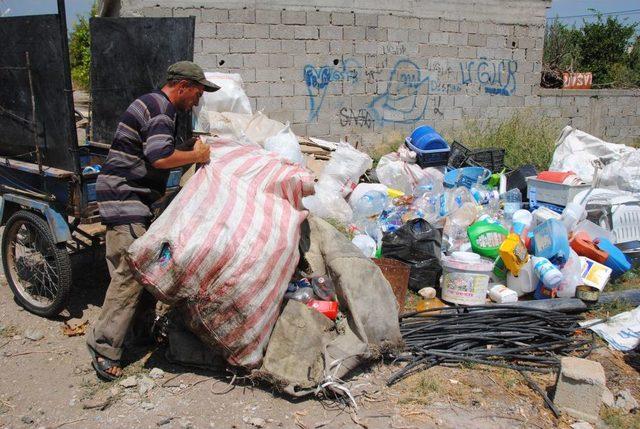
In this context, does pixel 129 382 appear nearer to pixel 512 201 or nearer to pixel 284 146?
pixel 284 146

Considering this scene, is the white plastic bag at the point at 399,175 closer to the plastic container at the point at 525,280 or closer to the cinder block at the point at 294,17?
the plastic container at the point at 525,280

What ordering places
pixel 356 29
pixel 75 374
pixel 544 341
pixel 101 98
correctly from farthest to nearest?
pixel 356 29 < pixel 101 98 < pixel 544 341 < pixel 75 374

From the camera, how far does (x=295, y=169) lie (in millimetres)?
3680

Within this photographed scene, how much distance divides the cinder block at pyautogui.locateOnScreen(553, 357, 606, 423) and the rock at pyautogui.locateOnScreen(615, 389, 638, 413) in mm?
300

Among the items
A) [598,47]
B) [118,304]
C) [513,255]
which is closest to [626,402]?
[513,255]

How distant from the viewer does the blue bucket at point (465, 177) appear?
6.57 m

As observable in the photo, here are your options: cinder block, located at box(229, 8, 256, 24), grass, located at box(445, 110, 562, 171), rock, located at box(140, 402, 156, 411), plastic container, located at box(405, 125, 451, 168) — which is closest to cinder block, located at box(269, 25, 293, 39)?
cinder block, located at box(229, 8, 256, 24)

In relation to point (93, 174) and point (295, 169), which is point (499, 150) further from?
point (93, 174)

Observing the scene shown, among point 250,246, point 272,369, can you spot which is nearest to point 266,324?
point 272,369

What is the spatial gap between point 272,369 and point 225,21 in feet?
17.4

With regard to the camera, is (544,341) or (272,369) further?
(544,341)

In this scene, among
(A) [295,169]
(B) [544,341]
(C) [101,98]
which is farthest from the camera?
(C) [101,98]

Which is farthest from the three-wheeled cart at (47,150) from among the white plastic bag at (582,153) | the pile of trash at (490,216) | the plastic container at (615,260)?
the white plastic bag at (582,153)

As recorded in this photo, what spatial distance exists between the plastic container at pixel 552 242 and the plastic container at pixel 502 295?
1.51ft
